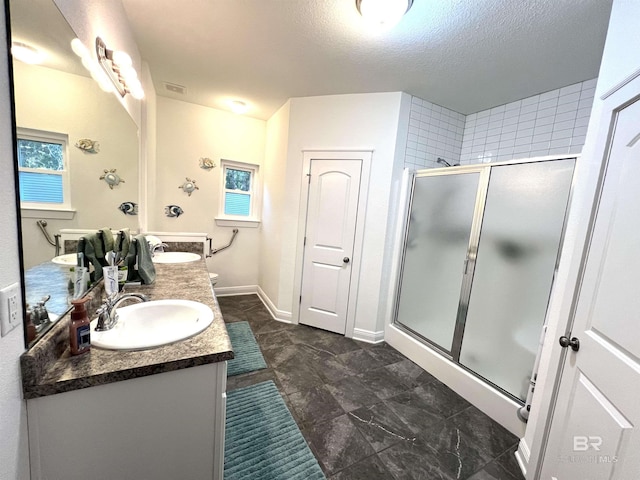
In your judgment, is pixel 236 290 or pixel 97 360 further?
pixel 236 290

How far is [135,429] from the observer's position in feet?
2.74

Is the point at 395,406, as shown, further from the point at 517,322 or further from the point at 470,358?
the point at 517,322

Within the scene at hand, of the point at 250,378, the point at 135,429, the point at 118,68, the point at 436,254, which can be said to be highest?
the point at 118,68

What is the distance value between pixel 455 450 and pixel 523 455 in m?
0.35

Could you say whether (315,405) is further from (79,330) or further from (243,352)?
(79,330)

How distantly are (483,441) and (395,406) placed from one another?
53 cm

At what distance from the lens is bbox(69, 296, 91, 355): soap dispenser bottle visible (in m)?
0.83

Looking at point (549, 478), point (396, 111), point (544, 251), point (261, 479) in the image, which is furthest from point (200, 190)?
point (549, 478)

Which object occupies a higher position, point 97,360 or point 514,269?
point 514,269

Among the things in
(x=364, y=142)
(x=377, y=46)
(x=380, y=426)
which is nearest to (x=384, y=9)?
(x=377, y=46)

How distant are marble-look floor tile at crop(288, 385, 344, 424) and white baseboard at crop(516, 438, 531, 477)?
39.6 inches

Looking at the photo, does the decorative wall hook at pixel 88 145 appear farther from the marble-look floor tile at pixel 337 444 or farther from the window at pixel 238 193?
the window at pixel 238 193

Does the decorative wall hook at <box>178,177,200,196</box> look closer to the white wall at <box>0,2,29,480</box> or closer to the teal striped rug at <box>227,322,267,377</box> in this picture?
the teal striped rug at <box>227,322,267,377</box>

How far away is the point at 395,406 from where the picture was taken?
176 cm
